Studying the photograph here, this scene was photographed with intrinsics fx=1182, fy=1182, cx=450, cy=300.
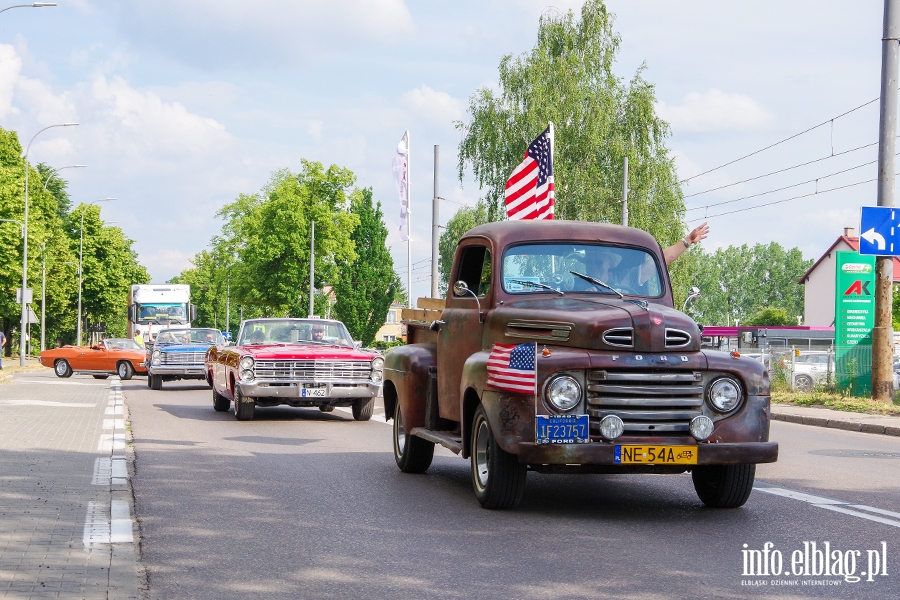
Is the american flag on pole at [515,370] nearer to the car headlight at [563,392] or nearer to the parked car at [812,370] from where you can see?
the car headlight at [563,392]

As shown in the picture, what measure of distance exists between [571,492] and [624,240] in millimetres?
2112

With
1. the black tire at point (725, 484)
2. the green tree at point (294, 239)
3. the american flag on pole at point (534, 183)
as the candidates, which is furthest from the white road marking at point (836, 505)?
the green tree at point (294, 239)

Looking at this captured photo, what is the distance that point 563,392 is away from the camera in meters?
7.84

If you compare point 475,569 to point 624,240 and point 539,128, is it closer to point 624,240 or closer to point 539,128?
point 624,240

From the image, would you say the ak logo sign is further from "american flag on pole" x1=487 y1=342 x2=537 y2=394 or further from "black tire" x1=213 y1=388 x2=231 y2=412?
"american flag on pole" x1=487 y1=342 x2=537 y2=394

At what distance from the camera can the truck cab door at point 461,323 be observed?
9.34 meters

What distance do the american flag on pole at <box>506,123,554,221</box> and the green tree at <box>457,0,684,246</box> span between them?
23.3 metres

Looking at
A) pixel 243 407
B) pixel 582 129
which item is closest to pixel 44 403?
pixel 243 407

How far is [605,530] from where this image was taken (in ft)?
25.3

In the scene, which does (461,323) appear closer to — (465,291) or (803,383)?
(465,291)

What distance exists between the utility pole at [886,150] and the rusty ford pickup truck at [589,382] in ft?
42.0

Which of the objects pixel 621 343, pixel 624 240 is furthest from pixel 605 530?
pixel 624 240

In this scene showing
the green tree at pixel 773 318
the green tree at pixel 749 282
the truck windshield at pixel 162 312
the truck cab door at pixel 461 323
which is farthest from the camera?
the green tree at pixel 749 282

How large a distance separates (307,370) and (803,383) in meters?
13.1
